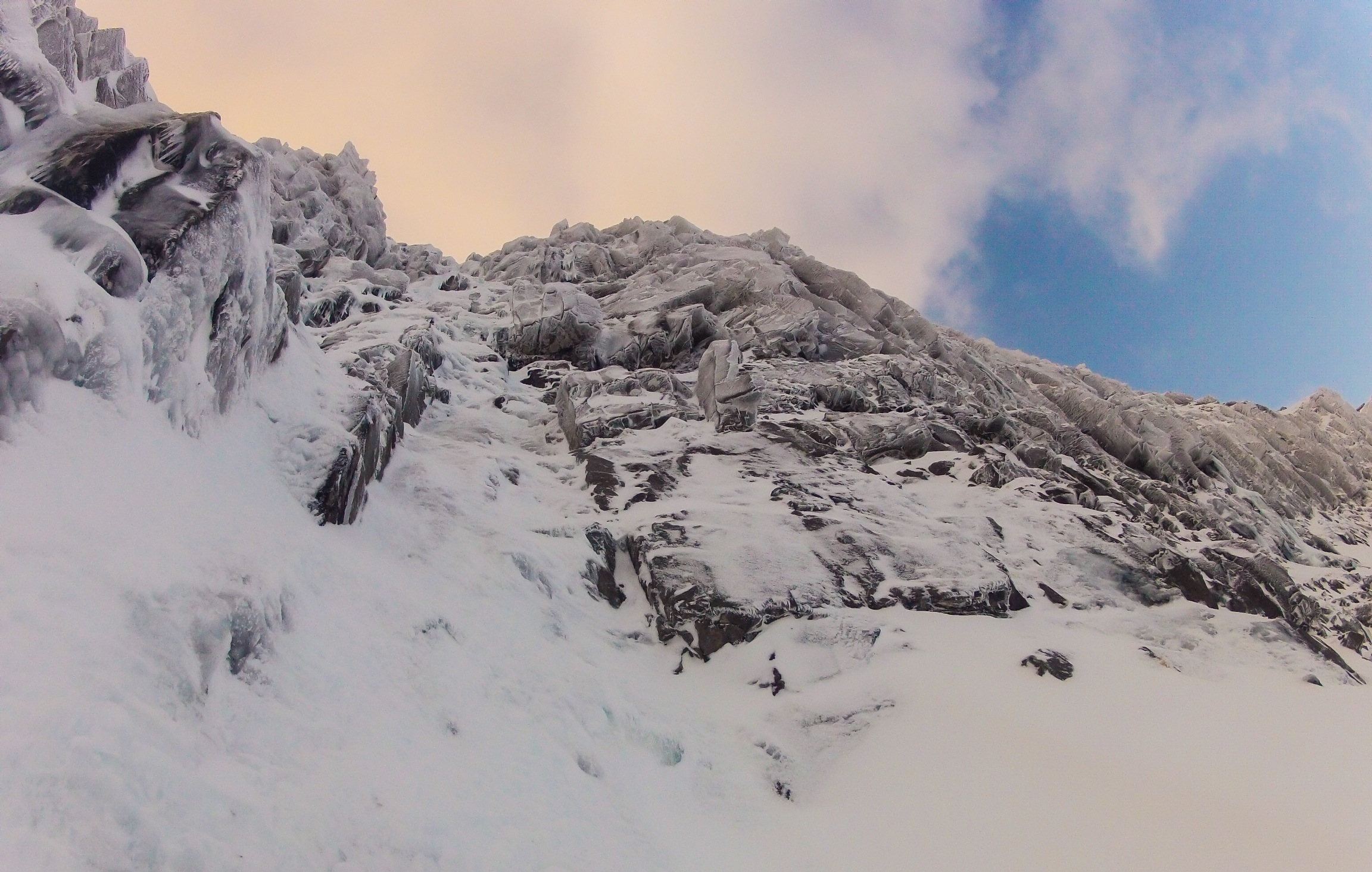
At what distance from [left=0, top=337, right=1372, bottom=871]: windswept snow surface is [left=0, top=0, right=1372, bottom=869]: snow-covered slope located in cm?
5

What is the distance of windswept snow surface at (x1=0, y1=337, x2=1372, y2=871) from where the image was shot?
223 inches

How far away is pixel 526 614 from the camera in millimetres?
12969

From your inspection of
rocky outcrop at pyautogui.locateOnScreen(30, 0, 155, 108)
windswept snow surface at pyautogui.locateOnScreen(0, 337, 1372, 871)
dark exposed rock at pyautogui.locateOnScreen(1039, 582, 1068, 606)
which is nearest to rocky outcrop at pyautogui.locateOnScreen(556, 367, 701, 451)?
windswept snow surface at pyautogui.locateOnScreen(0, 337, 1372, 871)

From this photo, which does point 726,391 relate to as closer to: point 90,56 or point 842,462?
point 842,462

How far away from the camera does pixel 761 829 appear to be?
9.83 m

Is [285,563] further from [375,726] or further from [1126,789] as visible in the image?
[1126,789]

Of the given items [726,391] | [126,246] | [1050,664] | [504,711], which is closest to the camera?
[126,246]

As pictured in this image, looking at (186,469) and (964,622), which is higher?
(964,622)

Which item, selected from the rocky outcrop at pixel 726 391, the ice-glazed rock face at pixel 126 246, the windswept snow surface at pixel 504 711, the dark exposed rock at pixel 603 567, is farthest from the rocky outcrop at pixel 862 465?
the ice-glazed rock face at pixel 126 246

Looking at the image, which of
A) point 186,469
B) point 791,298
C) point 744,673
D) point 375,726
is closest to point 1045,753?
point 744,673

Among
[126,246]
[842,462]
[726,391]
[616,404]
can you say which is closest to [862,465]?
[842,462]

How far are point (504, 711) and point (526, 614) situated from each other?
3.08 metres

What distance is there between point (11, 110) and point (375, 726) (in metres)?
10.3

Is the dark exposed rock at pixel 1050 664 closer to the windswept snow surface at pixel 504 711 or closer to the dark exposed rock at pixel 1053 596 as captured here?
the windswept snow surface at pixel 504 711
